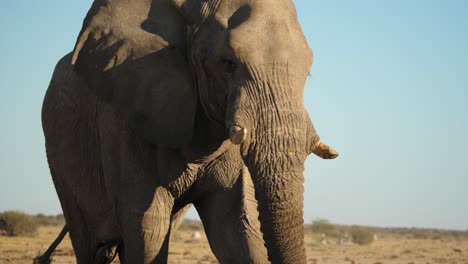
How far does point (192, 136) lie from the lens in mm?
6496

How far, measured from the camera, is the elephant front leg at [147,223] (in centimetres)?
673

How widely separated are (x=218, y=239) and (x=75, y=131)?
186cm

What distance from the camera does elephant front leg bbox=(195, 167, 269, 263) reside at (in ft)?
22.4

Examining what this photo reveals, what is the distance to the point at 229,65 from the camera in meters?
5.92

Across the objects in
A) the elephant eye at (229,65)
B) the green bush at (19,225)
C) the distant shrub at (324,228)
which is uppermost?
the distant shrub at (324,228)

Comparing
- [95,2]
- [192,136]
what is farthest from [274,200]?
[95,2]

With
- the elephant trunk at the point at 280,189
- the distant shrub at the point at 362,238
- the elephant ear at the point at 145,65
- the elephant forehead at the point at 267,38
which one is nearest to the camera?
the elephant trunk at the point at 280,189

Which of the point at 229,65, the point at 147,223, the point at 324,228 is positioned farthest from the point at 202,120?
the point at 324,228

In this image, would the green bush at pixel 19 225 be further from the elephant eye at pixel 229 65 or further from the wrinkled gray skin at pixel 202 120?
the elephant eye at pixel 229 65

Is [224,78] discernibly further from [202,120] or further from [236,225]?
[236,225]

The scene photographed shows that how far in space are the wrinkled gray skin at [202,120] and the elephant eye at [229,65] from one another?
12 millimetres

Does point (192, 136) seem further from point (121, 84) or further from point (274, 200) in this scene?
point (274, 200)

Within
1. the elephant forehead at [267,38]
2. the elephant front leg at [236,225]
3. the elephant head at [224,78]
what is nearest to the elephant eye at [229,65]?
the elephant head at [224,78]

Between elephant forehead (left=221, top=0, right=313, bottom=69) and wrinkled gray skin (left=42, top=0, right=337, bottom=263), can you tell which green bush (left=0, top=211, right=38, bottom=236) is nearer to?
wrinkled gray skin (left=42, top=0, right=337, bottom=263)
